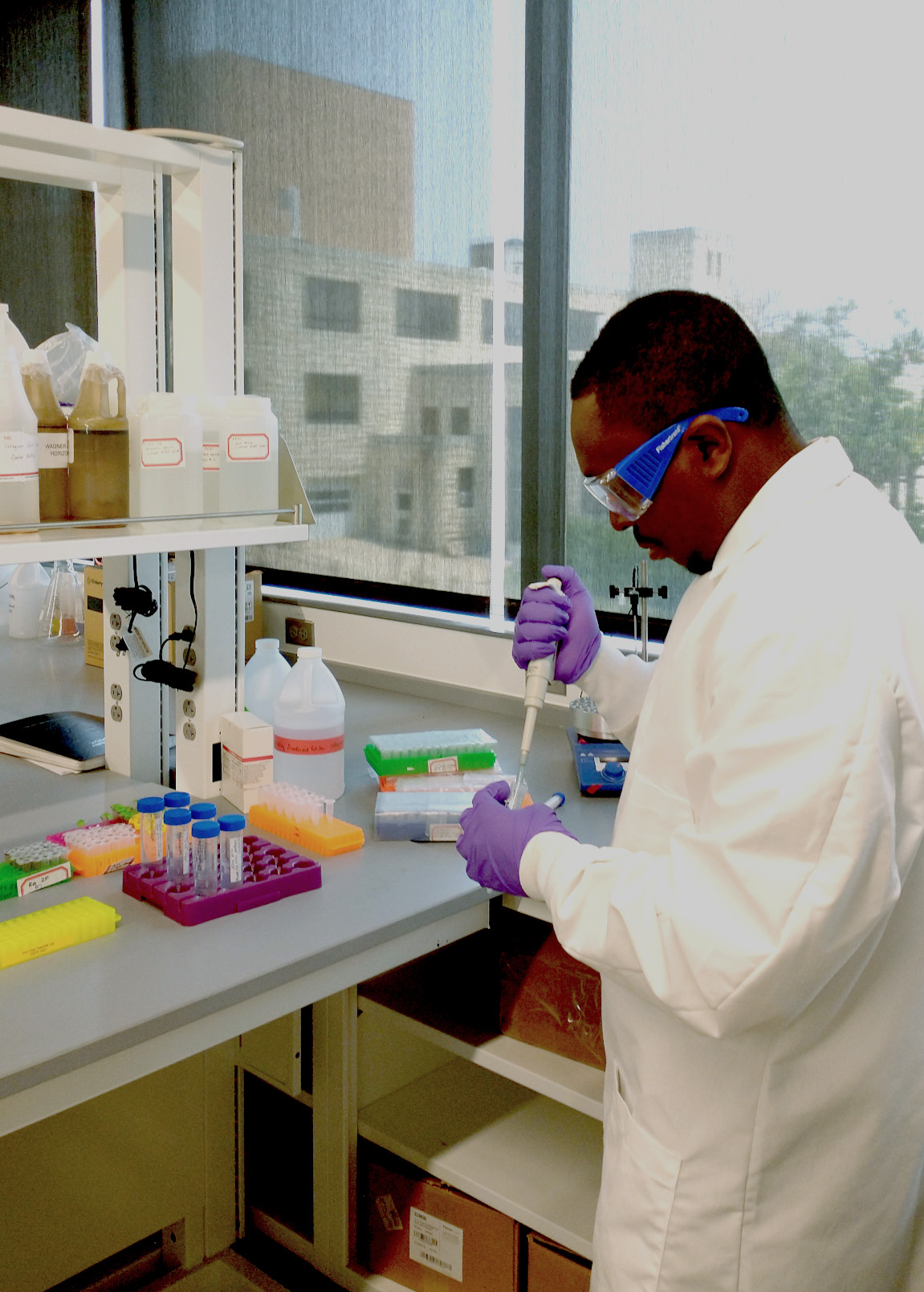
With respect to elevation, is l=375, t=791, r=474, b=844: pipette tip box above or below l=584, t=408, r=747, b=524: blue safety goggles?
below

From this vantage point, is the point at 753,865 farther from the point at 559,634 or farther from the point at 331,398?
the point at 331,398

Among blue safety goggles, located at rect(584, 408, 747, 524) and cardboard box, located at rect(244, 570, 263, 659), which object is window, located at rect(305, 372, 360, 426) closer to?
cardboard box, located at rect(244, 570, 263, 659)

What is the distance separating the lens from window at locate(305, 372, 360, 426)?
8.58 ft

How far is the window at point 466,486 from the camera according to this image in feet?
7.87

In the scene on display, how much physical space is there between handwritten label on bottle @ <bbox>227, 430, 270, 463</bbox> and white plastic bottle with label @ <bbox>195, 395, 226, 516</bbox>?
0.02 m

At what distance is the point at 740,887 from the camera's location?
0.88 m

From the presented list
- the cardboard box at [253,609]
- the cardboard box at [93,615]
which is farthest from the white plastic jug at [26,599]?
the cardboard box at [253,609]

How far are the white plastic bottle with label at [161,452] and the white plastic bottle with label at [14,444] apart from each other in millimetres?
146

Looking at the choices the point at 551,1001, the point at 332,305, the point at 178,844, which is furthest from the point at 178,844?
the point at 332,305

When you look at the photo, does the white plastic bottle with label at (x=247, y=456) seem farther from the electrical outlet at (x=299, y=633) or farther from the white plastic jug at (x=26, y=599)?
the white plastic jug at (x=26, y=599)

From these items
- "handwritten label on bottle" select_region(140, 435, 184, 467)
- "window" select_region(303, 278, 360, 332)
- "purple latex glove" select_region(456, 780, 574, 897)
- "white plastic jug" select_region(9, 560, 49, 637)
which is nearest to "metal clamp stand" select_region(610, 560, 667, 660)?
"purple latex glove" select_region(456, 780, 574, 897)

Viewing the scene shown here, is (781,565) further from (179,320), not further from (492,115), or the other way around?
(492,115)

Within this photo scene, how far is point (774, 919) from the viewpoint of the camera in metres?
0.87

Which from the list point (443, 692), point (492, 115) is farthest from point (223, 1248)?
point (492, 115)
